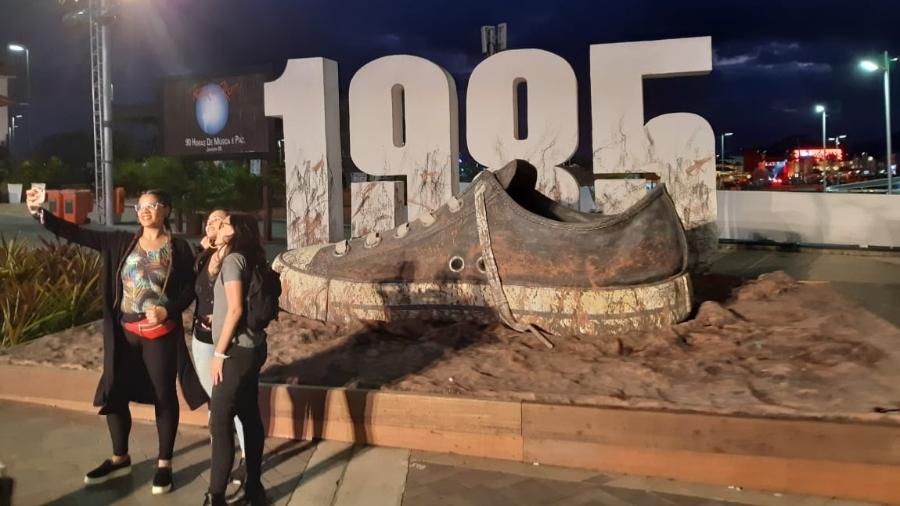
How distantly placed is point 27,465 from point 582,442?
265 centimetres

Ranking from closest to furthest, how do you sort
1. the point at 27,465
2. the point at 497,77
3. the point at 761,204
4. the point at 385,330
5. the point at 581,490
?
the point at 581,490
the point at 27,465
the point at 385,330
the point at 497,77
the point at 761,204

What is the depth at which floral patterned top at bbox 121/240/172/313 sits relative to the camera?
3512mm

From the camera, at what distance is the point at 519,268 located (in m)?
4.94

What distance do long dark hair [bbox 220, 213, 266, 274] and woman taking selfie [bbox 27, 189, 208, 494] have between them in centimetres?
52

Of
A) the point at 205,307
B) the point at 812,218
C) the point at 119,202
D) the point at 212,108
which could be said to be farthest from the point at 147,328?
the point at 119,202

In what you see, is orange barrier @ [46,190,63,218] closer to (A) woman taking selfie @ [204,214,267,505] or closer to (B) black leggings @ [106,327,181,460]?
(B) black leggings @ [106,327,181,460]

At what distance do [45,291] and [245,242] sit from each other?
4.04 m

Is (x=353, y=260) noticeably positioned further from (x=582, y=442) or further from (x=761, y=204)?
(x=761, y=204)

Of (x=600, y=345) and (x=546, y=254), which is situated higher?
(x=546, y=254)

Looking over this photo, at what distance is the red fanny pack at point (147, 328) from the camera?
352cm

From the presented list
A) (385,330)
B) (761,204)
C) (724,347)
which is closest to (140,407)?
(385,330)

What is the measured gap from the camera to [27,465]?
3.87 meters

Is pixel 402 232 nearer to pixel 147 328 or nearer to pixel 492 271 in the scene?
pixel 492 271

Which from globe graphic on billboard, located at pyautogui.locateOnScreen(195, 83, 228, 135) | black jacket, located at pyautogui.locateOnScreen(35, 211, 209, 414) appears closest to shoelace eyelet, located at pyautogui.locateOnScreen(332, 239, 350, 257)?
black jacket, located at pyautogui.locateOnScreen(35, 211, 209, 414)
